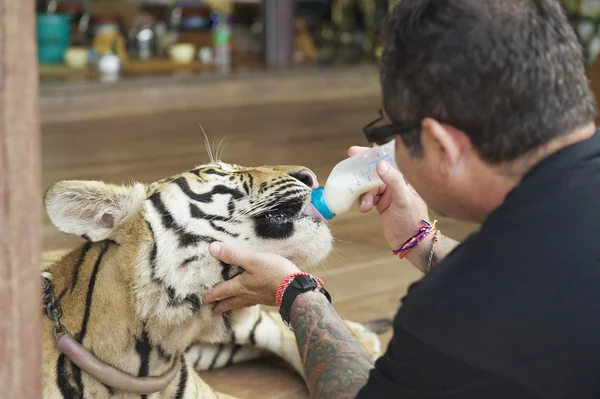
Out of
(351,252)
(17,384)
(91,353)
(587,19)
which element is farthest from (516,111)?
(587,19)

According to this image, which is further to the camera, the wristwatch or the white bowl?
the white bowl

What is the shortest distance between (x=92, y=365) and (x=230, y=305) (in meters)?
0.30

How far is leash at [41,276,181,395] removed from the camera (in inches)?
66.4

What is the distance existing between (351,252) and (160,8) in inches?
210

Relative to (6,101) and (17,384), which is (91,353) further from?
(6,101)

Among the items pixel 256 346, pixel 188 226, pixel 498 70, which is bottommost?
pixel 256 346

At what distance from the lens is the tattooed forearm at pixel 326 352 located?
145 centimetres

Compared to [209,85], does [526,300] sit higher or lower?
higher

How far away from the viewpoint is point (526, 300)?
112 centimetres

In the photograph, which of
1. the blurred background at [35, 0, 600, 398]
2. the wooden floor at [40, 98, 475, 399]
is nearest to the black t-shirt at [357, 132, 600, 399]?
the wooden floor at [40, 98, 475, 399]

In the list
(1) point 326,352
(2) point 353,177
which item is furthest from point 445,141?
(2) point 353,177

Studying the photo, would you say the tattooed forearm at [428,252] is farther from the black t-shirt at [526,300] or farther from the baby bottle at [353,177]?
the black t-shirt at [526,300]

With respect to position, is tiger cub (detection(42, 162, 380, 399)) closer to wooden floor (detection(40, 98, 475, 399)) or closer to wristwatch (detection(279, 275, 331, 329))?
wristwatch (detection(279, 275, 331, 329))

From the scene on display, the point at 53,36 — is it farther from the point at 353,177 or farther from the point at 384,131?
the point at 384,131
